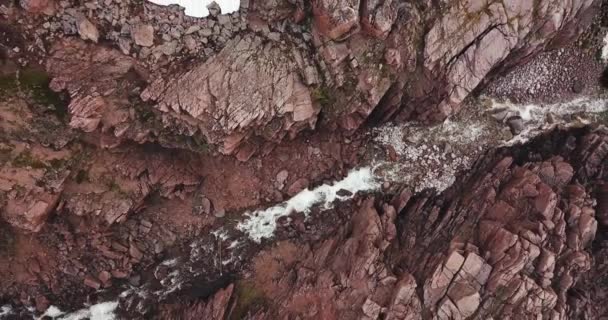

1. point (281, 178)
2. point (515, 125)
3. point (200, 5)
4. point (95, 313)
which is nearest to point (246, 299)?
point (281, 178)

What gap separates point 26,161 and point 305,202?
457 inches

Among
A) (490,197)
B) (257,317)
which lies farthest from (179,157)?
(490,197)

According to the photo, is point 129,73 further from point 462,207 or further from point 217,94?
point 462,207

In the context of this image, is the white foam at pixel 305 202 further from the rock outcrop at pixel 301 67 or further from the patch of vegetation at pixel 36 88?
the patch of vegetation at pixel 36 88

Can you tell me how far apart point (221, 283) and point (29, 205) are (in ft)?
28.4

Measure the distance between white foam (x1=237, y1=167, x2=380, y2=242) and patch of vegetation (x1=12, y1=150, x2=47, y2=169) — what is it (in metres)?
8.83

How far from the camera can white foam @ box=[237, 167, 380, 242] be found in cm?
2356

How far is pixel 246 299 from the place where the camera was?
22.7 m

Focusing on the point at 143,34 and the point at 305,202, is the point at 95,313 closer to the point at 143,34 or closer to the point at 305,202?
the point at 305,202

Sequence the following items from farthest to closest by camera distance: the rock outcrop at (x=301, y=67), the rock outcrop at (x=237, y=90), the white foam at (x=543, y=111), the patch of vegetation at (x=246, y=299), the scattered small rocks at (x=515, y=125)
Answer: the white foam at (x=543, y=111) < the scattered small rocks at (x=515, y=125) < the patch of vegetation at (x=246, y=299) < the rock outcrop at (x=237, y=90) < the rock outcrop at (x=301, y=67)

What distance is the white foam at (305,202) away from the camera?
77.3ft

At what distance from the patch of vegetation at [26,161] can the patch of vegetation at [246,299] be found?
9750 millimetres

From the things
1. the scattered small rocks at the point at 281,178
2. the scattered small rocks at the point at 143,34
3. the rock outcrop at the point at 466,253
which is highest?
the scattered small rocks at the point at 143,34

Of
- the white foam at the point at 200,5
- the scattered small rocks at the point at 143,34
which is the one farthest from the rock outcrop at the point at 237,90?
the scattered small rocks at the point at 143,34
